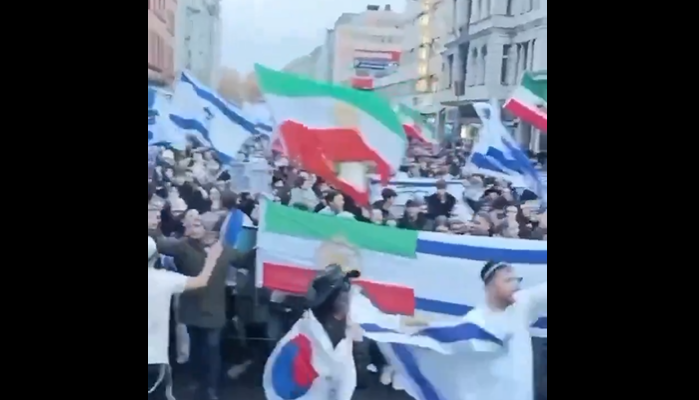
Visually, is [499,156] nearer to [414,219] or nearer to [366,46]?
[414,219]

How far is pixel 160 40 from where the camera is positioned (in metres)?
1.64

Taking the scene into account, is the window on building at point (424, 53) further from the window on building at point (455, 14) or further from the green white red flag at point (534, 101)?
the green white red flag at point (534, 101)

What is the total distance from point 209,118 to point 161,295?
44cm

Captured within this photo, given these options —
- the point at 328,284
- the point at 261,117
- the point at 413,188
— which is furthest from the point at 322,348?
the point at 261,117

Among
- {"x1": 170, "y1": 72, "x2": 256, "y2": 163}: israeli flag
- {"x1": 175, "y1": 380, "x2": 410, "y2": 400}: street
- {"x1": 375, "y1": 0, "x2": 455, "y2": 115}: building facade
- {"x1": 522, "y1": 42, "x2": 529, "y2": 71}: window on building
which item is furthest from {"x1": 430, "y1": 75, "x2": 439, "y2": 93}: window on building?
{"x1": 175, "y1": 380, "x2": 410, "y2": 400}: street

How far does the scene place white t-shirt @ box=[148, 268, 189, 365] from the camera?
168 centimetres

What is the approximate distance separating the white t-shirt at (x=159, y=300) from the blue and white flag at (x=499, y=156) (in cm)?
76

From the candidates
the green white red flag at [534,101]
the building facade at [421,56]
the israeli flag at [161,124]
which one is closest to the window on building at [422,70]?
the building facade at [421,56]

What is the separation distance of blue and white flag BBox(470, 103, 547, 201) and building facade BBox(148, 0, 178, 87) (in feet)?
2.40

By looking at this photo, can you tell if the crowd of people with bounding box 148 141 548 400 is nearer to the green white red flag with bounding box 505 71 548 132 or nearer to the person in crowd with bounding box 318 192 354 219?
the person in crowd with bounding box 318 192 354 219
